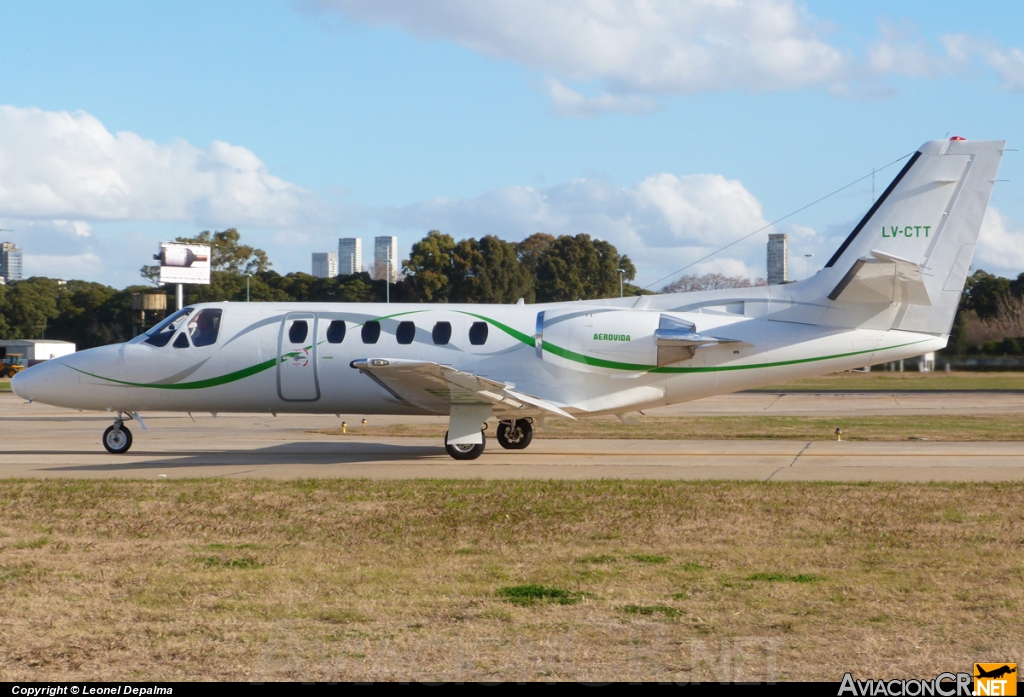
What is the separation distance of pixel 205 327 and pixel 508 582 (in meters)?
13.1

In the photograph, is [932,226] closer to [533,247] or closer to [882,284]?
[882,284]

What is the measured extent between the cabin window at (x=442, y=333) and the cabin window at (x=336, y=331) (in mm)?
1819

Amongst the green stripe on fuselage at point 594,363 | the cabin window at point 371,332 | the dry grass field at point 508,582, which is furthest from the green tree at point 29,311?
the dry grass field at point 508,582

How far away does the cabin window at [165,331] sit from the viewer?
20078 mm

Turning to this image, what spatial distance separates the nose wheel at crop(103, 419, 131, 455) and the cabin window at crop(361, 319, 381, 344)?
5.42m

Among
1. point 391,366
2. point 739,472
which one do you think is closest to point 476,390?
point 391,366

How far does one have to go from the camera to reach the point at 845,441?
22.8 m

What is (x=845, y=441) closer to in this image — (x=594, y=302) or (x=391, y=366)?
(x=594, y=302)

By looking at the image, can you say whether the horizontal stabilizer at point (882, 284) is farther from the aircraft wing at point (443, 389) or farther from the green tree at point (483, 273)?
the green tree at point (483, 273)

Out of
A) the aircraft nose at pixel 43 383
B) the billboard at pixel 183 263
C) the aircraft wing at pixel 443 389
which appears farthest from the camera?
the billboard at pixel 183 263

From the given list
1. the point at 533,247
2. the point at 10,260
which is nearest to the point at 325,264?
the point at 533,247

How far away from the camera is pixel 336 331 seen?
19.6m

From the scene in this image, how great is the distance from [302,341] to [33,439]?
28.6ft

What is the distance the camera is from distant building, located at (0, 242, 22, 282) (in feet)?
525
